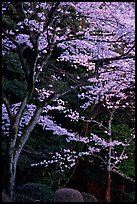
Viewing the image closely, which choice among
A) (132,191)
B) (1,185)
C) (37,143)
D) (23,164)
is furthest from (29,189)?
(132,191)

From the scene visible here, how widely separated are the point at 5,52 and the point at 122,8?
426 centimetres

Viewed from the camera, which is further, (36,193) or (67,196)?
(67,196)

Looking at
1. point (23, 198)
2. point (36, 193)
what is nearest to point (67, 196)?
point (36, 193)

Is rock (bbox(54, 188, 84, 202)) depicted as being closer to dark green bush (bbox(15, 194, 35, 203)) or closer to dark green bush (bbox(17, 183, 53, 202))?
dark green bush (bbox(17, 183, 53, 202))

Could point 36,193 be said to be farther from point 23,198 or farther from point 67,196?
point 67,196

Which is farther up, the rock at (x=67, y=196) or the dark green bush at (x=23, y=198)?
the dark green bush at (x=23, y=198)

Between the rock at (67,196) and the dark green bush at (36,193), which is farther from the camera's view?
the rock at (67,196)

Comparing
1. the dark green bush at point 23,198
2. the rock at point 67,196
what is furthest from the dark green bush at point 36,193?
the rock at point 67,196

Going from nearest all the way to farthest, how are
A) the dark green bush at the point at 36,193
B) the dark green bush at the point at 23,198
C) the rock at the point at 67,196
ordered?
the dark green bush at the point at 23,198
the dark green bush at the point at 36,193
the rock at the point at 67,196

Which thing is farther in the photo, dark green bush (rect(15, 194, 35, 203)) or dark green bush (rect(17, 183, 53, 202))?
dark green bush (rect(17, 183, 53, 202))

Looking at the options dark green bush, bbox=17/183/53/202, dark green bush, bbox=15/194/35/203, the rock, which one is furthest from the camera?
the rock

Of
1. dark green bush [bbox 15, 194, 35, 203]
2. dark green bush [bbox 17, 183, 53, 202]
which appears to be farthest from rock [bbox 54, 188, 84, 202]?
dark green bush [bbox 15, 194, 35, 203]

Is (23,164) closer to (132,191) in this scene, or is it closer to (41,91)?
(41,91)

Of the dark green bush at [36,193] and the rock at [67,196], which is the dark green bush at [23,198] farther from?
the rock at [67,196]
